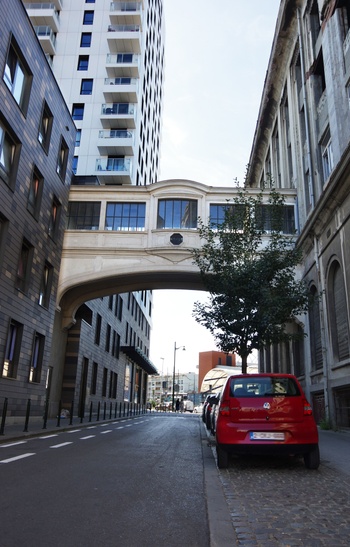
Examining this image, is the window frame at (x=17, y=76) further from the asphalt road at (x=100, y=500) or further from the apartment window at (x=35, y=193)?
the asphalt road at (x=100, y=500)

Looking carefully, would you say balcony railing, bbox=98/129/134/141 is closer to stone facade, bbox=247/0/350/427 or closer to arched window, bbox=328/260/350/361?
stone facade, bbox=247/0/350/427

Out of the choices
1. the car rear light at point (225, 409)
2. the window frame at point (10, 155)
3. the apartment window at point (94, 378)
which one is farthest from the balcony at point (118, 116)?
the car rear light at point (225, 409)

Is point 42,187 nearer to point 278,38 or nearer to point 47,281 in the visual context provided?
point 47,281

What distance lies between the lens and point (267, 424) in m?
7.07

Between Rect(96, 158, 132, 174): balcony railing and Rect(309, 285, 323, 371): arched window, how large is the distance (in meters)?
22.2

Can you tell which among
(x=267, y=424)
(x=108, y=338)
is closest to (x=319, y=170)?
(x=267, y=424)

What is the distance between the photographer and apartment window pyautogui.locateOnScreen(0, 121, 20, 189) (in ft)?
51.1

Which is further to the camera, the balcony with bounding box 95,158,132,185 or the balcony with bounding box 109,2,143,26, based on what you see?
the balcony with bounding box 109,2,143,26

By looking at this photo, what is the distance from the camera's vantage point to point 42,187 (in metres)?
19.3

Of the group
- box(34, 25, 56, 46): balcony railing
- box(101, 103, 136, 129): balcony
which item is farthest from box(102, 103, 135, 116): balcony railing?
box(34, 25, 56, 46): balcony railing

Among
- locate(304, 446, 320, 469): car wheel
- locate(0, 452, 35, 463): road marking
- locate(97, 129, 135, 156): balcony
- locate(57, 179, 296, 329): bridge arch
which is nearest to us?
locate(304, 446, 320, 469): car wheel

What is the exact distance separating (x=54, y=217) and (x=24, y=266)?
4771 millimetres

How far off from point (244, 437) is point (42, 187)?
15.2 metres

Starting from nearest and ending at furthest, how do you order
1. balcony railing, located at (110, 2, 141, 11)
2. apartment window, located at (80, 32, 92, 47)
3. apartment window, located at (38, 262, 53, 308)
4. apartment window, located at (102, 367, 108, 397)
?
1. apartment window, located at (38, 262, 53, 308)
2. apartment window, located at (102, 367, 108, 397)
3. balcony railing, located at (110, 2, 141, 11)
4. apartment window, located at (80, 32, 92, 47)
